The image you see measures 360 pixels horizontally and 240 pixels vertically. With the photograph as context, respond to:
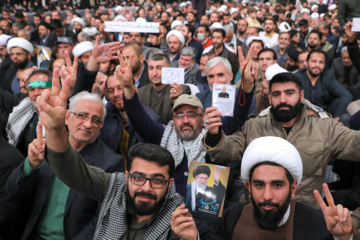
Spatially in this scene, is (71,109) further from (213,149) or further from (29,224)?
(213,149)

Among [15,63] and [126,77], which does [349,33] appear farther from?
[15,63]

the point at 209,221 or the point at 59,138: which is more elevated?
the point at 59,138

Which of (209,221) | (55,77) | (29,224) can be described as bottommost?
(29,224)

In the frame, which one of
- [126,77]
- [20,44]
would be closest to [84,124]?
[126,77]

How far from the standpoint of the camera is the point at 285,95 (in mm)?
3229

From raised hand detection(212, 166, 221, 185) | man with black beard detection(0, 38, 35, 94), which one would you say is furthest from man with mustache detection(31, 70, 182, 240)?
man with black beard detection(0, 38, 35, 94)

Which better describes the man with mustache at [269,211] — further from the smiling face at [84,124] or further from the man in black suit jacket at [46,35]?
the man in black suit jacket at [46,35]

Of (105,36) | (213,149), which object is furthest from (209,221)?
(105,36)

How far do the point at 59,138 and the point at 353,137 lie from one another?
193 cm

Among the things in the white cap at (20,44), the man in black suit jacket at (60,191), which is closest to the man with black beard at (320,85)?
the man in black suit jacket at (60,191)

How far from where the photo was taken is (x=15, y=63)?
651cm

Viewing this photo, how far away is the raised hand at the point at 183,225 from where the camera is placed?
2.10 meters

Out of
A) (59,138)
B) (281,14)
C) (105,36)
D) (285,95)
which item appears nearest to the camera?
(59,138)

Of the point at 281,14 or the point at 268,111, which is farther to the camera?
the point at 281,14
